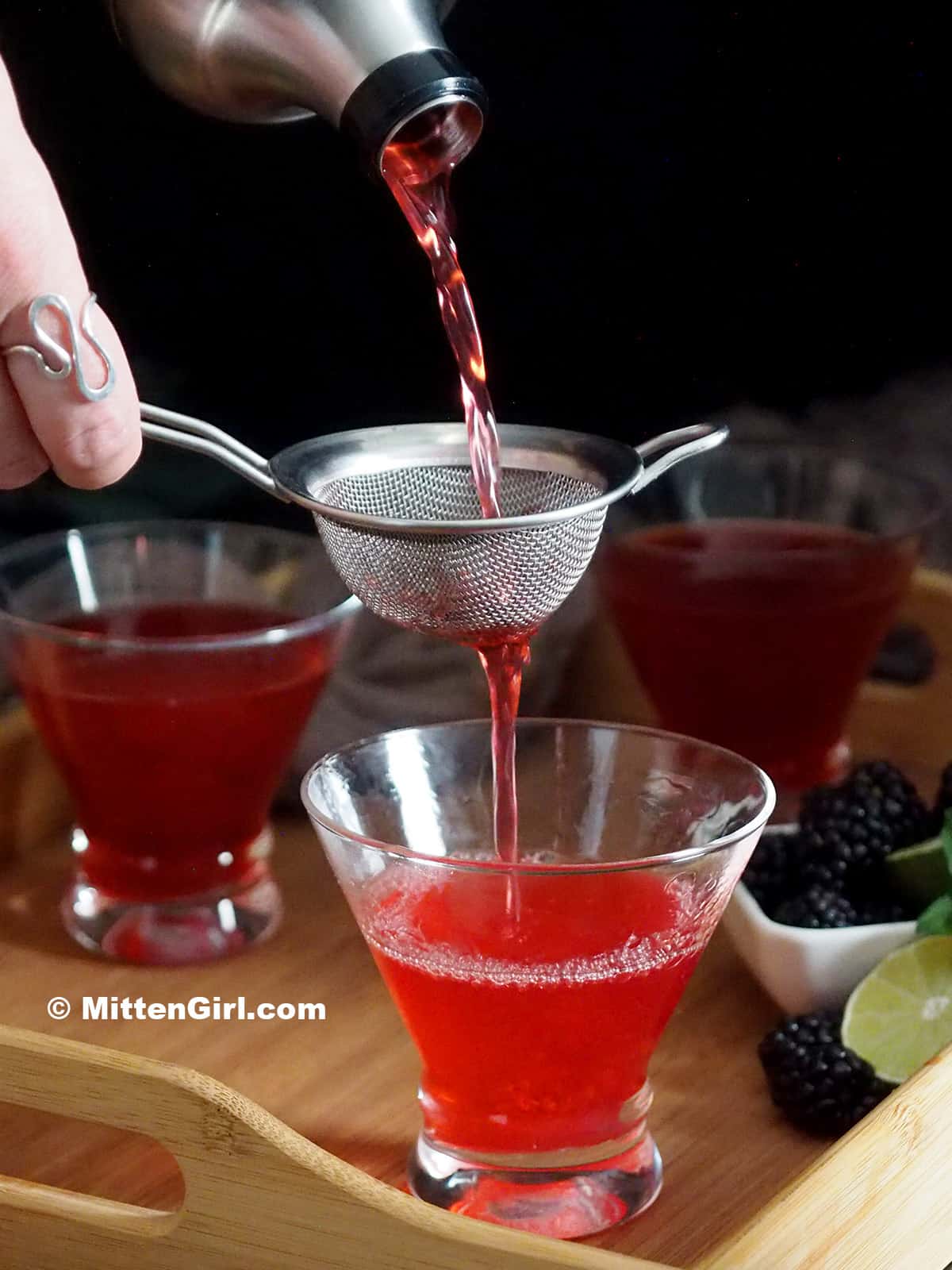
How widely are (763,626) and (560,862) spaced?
324 millimetres

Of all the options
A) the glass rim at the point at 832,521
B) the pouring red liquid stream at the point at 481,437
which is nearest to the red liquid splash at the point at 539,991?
the pouring red liquid stream at the point at 481,437

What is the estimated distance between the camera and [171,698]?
0.93 meters

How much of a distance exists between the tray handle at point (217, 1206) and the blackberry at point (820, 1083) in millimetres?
225

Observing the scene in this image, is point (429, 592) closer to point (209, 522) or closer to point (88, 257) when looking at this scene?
point (209, 522)

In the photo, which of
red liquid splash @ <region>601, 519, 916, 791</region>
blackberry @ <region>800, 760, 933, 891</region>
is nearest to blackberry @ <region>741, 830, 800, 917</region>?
Result: blackberry @ <region>800, 760, 933, 891</region>

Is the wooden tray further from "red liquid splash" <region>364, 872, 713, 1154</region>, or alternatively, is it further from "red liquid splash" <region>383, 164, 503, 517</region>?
"red liquid splash" <region>383, 164, 503, 517</region>

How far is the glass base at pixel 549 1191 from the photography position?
72 centimetres

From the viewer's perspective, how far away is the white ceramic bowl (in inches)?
33.1

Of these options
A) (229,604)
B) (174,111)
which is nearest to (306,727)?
(229,604)

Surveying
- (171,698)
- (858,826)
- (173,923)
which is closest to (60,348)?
(171,698)

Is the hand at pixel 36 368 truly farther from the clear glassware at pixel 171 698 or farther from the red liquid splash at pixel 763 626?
the red liquid splash at pixel 763 626

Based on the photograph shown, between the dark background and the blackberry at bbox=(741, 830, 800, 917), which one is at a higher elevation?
the dark background

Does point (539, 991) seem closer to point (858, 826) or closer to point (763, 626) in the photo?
point (858, 826)

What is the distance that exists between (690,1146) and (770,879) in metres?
0.18
